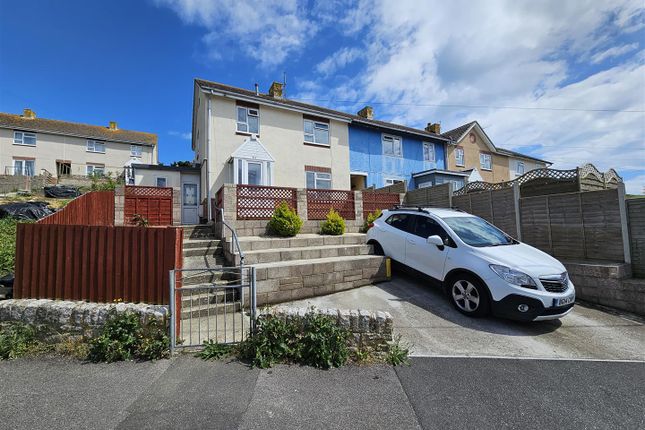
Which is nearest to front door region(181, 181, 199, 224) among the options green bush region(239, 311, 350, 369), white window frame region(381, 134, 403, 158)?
white window frame region(381, 134, 403, 158)

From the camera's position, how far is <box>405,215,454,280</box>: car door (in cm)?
582

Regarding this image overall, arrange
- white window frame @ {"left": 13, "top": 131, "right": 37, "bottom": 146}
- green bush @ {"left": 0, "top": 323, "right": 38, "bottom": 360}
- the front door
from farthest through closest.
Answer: white window frame @ {"left": 13, "top": 131, "right": 37, "bottom": 146} < the front door < green bush @ {"left": 0, "top": 323, "right": 38, "bottom": 360}

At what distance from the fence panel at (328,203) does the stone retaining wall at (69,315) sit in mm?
6817

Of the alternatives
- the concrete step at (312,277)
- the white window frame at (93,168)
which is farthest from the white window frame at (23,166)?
the concrete step at (312,277)

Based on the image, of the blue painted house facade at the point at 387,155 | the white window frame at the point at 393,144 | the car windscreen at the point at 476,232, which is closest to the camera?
the car windscreen at the point at 476,232

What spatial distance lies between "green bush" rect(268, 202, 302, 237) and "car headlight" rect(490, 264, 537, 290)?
18.8 ft

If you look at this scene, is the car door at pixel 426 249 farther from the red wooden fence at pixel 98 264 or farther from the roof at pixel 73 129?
the roof at pixel 73 129

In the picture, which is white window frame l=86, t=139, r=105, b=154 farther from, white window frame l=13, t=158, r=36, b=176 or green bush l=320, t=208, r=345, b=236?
green bush l=320, t=208, r=345, b=236

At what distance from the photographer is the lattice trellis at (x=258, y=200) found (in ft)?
29.9

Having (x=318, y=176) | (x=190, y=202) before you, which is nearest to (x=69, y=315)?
(x=190, y=202)

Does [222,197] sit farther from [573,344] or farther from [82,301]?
[573,344]

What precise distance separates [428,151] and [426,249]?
646 inches

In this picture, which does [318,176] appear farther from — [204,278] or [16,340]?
[16,340]

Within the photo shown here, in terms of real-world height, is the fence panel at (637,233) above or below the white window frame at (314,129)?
below
